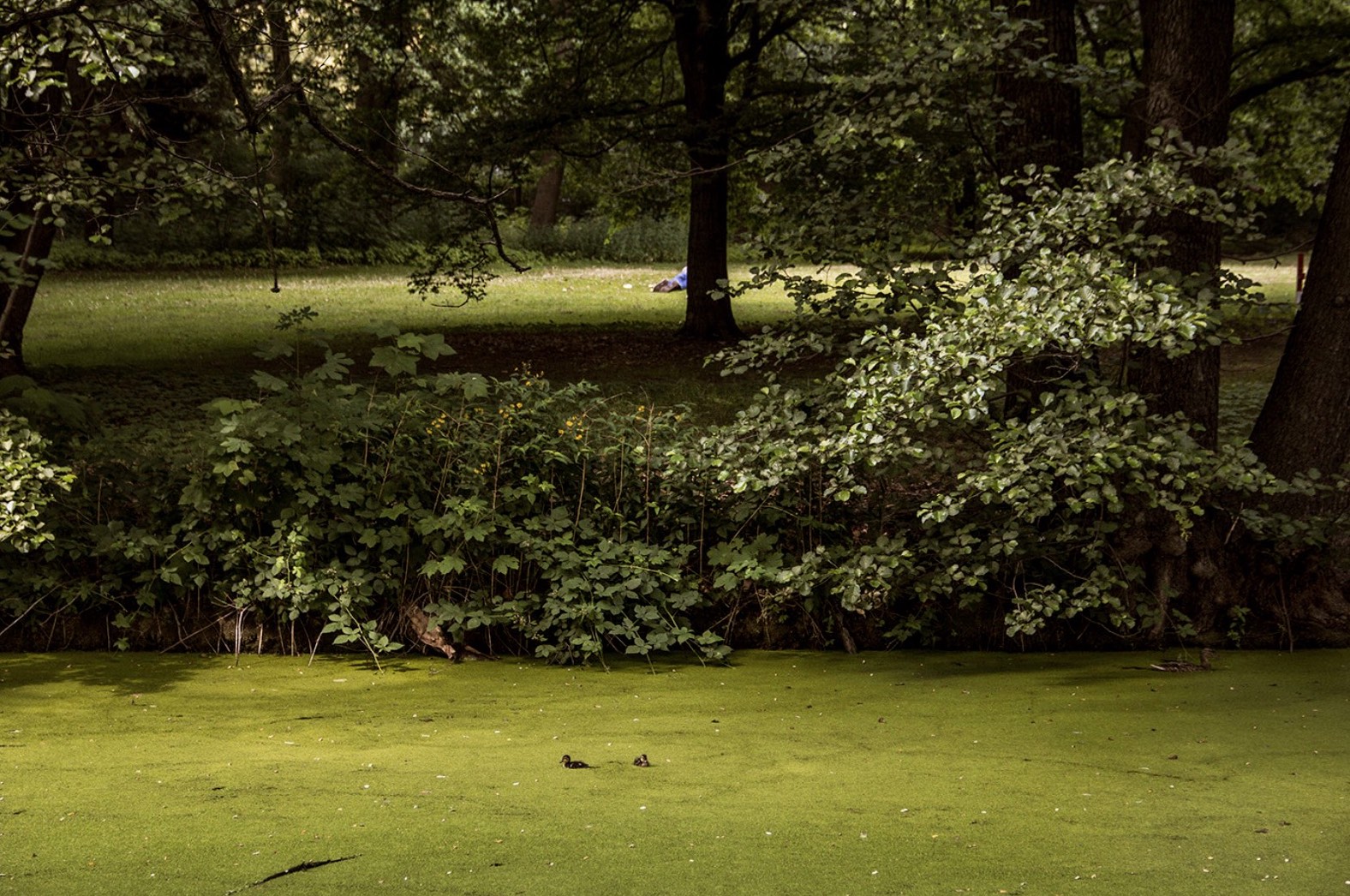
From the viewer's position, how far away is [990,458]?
542 centimetres

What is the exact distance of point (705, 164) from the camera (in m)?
13.9

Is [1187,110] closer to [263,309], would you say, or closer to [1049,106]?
[1049,106]

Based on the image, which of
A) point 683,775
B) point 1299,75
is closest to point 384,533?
point 683,775

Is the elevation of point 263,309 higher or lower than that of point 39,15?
lower

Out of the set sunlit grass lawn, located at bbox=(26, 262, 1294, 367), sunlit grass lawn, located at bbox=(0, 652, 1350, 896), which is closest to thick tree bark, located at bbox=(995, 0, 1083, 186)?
sunlit grass lawn, located at bbox=(0, 652, 1350, 896)

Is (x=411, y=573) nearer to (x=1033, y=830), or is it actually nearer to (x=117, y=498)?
(x=117, y=498)

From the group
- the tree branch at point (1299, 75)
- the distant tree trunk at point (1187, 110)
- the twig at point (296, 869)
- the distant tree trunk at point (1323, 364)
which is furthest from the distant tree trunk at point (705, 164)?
the twig at point (296, 869)

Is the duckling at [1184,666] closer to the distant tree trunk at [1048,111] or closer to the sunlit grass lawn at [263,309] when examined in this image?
the distant tree trunk at [1048,111]

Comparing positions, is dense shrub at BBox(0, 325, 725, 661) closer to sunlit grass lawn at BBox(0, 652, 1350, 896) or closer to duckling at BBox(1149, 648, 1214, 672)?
sunlit grass lawn at BBox(0, 652, 1350, 896)

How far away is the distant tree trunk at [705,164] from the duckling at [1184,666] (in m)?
8.44

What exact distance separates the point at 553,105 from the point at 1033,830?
36.1 feet

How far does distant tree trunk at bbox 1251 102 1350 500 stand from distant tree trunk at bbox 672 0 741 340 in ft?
25.2

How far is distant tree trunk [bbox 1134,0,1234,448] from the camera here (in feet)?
21.2

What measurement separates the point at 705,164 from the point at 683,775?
10.3 metres
